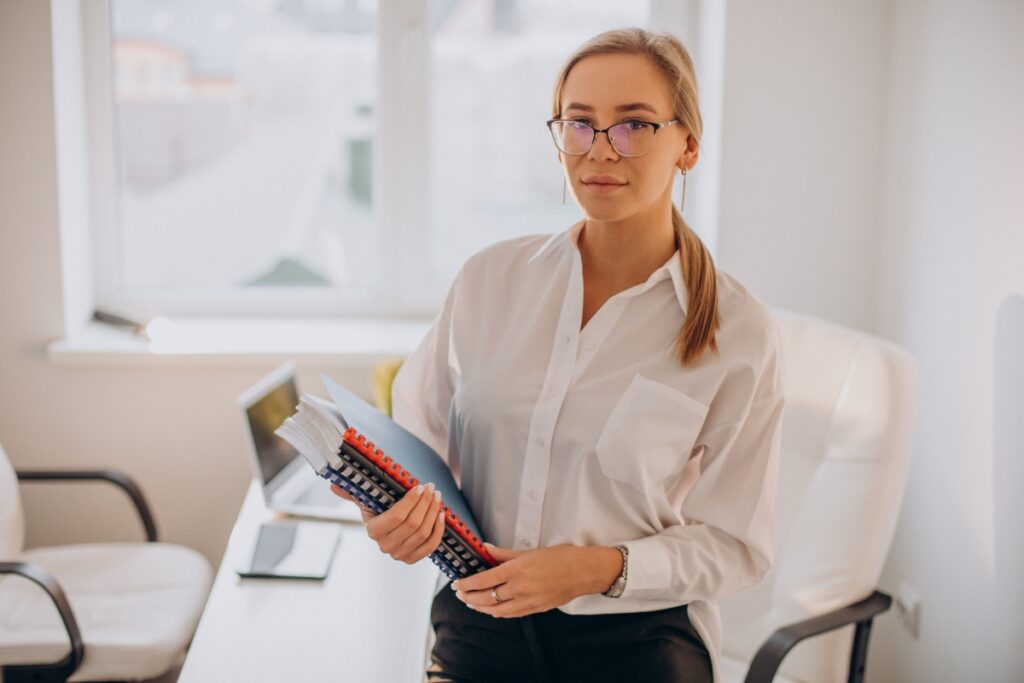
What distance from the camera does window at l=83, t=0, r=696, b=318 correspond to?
280cm

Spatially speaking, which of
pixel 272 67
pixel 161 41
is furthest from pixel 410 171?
pixel 161 41

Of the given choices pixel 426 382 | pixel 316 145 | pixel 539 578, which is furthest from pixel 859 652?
pixel 316 145

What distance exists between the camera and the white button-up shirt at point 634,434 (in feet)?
4.42

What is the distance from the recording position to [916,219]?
2273mm

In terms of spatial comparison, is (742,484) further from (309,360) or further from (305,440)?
(309,360)

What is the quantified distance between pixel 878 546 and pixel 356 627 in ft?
2.94

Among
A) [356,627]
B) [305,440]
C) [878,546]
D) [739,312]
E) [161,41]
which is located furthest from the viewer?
[161,41]

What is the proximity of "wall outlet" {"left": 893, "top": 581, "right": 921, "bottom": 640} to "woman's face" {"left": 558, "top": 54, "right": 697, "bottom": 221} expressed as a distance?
1.40 meters

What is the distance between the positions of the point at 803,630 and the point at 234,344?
5.34 ft

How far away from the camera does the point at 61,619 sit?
193 centimetres

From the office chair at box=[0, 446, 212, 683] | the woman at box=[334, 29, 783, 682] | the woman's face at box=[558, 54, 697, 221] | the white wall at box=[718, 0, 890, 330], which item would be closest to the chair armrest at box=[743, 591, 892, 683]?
the woman at box=[334, 29, 783, 682]

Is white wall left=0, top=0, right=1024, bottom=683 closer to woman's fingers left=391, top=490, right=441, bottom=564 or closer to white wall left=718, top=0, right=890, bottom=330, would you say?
white wall left=718, top=0, right=890, bottom=330

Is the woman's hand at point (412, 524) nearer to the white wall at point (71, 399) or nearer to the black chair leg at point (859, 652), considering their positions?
the black chair leg at point (859, 652)

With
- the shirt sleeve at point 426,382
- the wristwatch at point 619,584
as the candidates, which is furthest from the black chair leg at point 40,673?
the wristwatch at point 619,584
